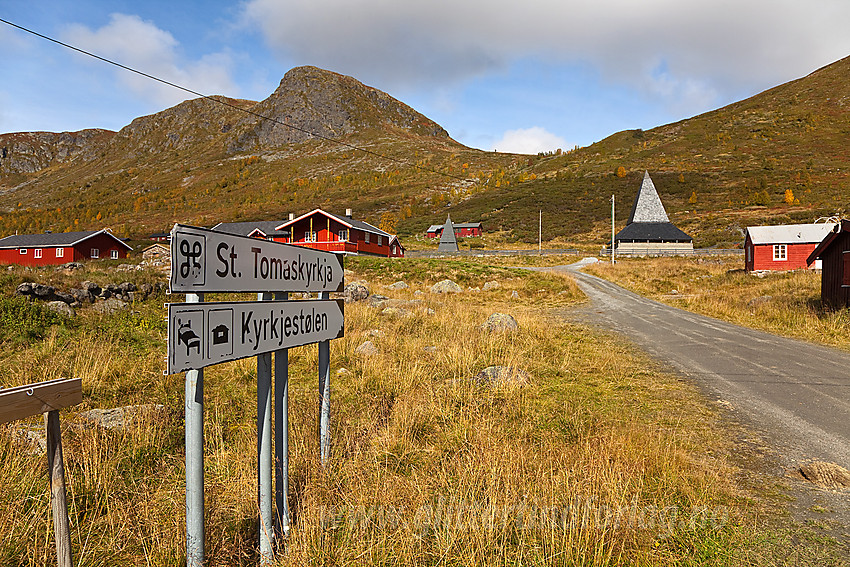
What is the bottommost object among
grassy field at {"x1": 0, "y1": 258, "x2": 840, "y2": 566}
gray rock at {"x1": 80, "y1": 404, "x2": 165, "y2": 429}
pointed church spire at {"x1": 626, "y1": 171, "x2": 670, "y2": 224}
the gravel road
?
the gravel road

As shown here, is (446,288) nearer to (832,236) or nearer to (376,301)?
(376,301)

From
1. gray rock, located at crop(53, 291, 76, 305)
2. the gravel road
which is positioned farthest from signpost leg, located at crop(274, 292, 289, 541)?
gray rock, located at crop(53, 291, 76, 305)

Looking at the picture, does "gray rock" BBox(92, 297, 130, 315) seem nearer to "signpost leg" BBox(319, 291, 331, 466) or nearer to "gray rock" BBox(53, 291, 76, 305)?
"gray rock" BBox(53, 291, 76, 305)

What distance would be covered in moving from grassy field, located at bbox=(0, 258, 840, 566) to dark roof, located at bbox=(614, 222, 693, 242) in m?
62.9

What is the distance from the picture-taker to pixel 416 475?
3697 millimetres

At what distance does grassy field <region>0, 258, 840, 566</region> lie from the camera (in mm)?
2830

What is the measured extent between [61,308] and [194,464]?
11628 millimetres

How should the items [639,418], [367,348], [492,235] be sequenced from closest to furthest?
1. [639,418]
2. [367,348]
3. [492,235]

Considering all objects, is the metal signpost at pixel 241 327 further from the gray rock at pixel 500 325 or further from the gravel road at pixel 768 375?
the gray rock at pixel 500 325

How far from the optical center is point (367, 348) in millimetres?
8383

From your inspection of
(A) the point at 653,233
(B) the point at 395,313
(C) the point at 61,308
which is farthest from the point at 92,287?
(A) the point at 653,233

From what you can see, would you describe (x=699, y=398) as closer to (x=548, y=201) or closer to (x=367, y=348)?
(x=367, y=348)

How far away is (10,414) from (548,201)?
103m

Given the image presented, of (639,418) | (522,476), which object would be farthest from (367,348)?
(522,476)
